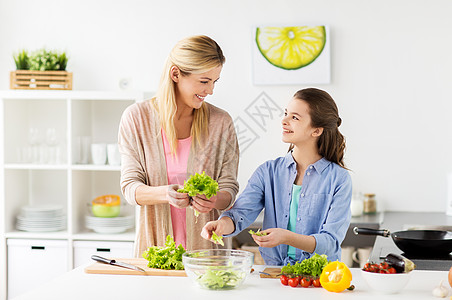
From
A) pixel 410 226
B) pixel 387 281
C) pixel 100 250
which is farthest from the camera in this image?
pixel 100 250

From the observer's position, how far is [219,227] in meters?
2.29

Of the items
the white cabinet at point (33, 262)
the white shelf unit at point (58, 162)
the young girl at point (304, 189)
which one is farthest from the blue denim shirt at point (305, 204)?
the white cabinet at point (33, 262)

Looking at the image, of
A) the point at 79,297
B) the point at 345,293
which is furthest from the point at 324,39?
the point at 79,297

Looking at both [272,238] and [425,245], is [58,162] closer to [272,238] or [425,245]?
[272,238]

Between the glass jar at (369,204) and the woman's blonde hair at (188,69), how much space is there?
71.6 inches

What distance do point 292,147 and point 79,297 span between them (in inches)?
44.1

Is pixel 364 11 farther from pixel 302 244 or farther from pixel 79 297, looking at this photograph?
pixel 79 297

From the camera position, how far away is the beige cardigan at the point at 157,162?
254 cm

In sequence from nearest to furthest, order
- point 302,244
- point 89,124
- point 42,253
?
point 302,244 → point 42,253 → point 89,124

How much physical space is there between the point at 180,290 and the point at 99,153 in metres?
2.21

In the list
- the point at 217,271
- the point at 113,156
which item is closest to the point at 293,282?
the point at 217,271

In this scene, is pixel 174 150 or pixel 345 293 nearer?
pixel 345 293

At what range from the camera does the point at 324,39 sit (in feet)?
13.4

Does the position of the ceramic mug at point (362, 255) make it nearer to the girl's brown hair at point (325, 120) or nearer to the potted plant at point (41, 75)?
the girl's brown hair at point (325, 120)
